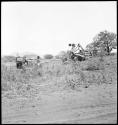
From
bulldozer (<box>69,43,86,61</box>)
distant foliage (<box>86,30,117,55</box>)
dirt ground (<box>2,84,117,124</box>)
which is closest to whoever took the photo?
dirt ground (<box>2,84,117,124</box>)

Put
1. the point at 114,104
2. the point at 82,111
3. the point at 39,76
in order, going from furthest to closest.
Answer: the point at 39,76, the point at 114,104, the point at 82,111

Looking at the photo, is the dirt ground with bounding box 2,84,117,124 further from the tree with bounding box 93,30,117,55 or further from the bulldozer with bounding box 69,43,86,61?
the tree with bounding box 93,30,117,55

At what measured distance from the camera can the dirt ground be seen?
5387mm

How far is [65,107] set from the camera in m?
6.34

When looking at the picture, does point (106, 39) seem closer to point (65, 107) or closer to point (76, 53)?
point (76, 53)

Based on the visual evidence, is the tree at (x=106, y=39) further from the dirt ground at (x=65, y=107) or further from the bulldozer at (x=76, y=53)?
the dirt ground at (x=65, y=107)

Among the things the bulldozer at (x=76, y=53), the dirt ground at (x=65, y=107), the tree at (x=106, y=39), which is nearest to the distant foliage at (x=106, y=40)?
the tree at (x=106, y=39)

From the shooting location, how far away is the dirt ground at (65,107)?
17.7 feet

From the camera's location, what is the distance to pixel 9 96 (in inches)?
302

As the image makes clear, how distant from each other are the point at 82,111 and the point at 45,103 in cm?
134

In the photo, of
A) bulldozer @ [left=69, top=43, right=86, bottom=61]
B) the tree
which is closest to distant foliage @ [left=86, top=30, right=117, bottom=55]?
the tree

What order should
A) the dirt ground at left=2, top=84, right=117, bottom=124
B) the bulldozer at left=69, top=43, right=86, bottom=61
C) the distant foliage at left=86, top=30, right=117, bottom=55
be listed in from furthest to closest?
the distant foliage at left=86, top=30, right=117, bottom=55, the bulldozer at left=69, top=43, right=86, bottom=61, the dirt ground at left=2, top=84, right=117, bottom=124

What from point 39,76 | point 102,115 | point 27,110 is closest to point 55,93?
point 27,110

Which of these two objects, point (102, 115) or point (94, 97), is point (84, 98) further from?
point (102, 115)
